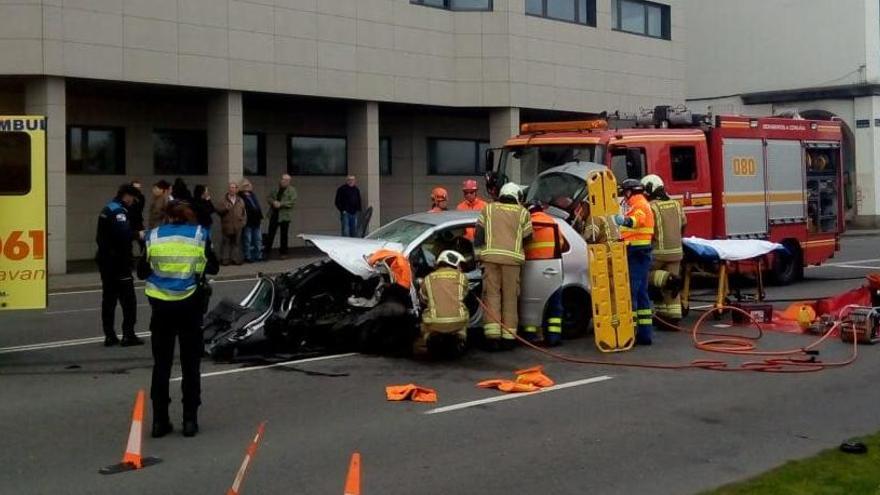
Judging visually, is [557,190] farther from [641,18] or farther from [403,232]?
[641,18]

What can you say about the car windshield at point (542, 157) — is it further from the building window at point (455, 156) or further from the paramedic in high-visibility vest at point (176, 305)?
the building window at point (455, 156)

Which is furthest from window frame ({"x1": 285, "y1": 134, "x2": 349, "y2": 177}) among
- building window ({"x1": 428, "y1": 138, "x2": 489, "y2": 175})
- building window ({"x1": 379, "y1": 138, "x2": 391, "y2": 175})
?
building window ({"x1": 428, "y1": 138, "x2": 489, "y2": 175})

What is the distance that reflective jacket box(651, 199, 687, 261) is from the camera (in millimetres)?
12500

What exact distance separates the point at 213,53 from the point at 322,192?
21.0ft

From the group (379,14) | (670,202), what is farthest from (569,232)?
(379,14)

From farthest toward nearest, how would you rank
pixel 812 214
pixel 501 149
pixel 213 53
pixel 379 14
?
pixel 379 14 < pixel 213 53 < pixel 812 214 < pixel 501 149

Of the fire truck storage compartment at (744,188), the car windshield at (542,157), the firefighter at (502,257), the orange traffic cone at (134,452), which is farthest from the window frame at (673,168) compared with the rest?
the orange traffic cone at (134,452)

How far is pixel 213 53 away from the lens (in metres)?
24.3

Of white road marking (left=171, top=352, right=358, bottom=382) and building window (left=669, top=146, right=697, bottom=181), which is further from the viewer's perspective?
building window (left=669, top=146, right=697, bottom=181)

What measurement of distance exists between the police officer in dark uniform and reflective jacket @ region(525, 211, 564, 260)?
4.54m

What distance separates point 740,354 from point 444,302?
334 cm

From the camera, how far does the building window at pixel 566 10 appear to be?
101ft

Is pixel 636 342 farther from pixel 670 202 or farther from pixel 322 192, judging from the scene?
pixel 322 192

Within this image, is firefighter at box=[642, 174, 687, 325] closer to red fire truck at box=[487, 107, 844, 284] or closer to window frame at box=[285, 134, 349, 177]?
red fire truck at box=[487, 107, 844, 284]
